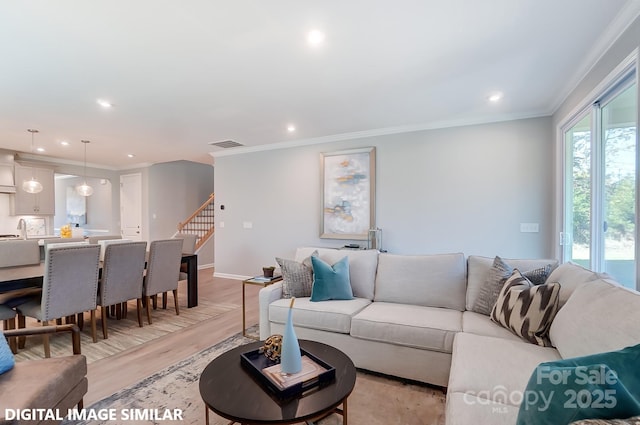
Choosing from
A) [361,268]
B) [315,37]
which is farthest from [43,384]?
[315,37]

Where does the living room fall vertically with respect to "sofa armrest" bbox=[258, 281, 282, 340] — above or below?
above

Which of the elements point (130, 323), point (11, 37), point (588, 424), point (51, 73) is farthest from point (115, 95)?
point (588, 424)

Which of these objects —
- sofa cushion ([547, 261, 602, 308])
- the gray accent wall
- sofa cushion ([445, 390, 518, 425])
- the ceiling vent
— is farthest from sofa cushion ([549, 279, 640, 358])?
the gray accent wall

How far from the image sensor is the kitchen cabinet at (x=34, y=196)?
5.89 m

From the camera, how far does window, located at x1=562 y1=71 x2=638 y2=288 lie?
7.09 ft

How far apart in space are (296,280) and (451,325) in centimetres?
137

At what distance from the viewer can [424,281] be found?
2744 millimetres

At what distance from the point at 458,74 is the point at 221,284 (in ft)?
16.0

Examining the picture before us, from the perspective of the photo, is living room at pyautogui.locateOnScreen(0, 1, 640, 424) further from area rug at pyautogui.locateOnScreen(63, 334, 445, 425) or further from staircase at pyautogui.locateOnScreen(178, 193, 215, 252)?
staircase at pyautogui.locateOnScreen(178, 193, 215, 252)

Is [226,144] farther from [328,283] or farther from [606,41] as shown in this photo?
[606,41]

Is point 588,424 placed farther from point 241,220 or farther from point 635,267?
point 241,220

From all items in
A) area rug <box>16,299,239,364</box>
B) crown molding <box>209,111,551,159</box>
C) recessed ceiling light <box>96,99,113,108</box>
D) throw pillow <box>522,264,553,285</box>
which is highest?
recessed ceiling light <box>96,99,113,108</box>

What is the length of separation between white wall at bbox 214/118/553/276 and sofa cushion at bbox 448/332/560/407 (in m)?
2.44

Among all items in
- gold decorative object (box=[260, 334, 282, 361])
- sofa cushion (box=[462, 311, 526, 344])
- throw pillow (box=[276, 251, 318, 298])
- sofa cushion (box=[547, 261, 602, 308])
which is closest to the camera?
gold decorative object (box=[260, 334, 282, 361])
